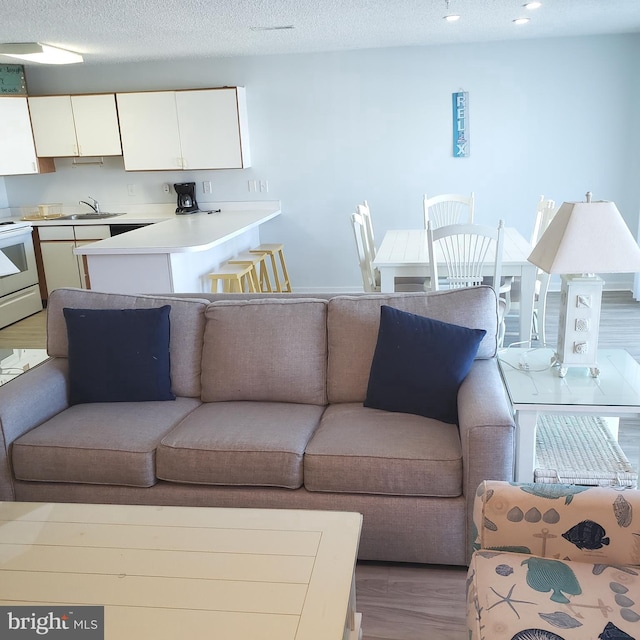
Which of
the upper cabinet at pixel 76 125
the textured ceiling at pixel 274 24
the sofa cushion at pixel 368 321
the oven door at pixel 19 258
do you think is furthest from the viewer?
the upper cabinet at pixel 76 125

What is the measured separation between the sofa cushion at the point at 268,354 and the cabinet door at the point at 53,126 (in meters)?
4.09

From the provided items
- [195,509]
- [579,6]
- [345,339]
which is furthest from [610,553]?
[579,6]

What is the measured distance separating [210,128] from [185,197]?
2.36 feet

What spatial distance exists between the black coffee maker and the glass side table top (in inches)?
165

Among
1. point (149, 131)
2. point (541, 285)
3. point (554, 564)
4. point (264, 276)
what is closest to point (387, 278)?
point (541, 285)

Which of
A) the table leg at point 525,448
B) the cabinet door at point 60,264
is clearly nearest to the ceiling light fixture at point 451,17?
the table leg at point 525,448

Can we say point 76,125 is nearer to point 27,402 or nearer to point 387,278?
point 387,278

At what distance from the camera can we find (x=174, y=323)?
2.78m

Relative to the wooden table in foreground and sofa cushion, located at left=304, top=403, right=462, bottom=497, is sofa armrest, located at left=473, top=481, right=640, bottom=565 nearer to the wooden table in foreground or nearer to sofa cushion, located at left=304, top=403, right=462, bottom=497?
the wooden table in foreground

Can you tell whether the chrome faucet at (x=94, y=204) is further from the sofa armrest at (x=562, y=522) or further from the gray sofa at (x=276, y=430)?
the sofa armrest at (x=562, y=522)

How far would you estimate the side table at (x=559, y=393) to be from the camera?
7.17 ft

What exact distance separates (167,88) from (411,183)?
244 cm

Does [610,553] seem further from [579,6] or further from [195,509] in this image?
[579,6]

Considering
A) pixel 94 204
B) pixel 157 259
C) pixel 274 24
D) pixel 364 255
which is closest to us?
pixel 157 259
